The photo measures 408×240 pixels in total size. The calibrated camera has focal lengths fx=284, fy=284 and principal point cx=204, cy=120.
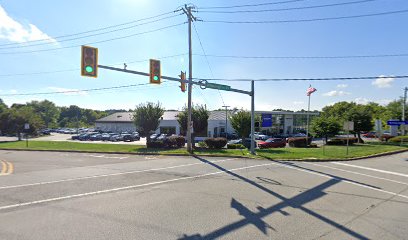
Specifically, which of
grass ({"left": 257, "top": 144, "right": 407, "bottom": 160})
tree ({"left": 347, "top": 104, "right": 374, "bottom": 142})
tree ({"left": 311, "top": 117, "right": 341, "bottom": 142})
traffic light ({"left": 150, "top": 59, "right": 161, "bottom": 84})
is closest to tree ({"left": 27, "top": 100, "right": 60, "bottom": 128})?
tree ({"left": 311, "top": 117, "right": 341, "bottom": 142})

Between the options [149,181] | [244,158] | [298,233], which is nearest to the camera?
[298,233]

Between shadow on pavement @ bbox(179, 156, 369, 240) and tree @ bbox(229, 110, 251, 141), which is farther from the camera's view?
tree @ bbox(229, 110, 251, 141)

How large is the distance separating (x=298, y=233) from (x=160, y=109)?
83.0ft

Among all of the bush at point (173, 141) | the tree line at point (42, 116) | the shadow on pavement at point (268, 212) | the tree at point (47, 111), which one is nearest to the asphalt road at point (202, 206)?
the shadow on pavement at point (268, 212)

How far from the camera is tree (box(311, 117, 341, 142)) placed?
3359 cm

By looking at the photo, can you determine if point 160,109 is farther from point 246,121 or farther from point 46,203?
point 46,203

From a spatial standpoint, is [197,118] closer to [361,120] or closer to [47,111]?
[361,120]

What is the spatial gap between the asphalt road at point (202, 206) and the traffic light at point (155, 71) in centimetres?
498

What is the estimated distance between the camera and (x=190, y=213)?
22.6ft

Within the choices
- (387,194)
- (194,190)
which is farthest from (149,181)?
(387,194)

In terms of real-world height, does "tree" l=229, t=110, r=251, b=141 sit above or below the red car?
above

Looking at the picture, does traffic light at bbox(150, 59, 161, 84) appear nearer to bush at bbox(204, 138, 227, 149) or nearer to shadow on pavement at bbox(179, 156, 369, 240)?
shadow on pavement at bbox(179, 156, 369, 240)

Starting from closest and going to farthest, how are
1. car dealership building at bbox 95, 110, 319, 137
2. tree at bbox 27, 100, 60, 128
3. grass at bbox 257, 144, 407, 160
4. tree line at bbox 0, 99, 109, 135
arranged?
grass at bbox 257, 144, 407, 160, tree line at bbox 0, 99, 109, 135, car dealership building at bbox 95, 110, 319, 137, tree at bbox 27, 100, 60, 128

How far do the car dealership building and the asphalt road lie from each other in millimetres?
33811
